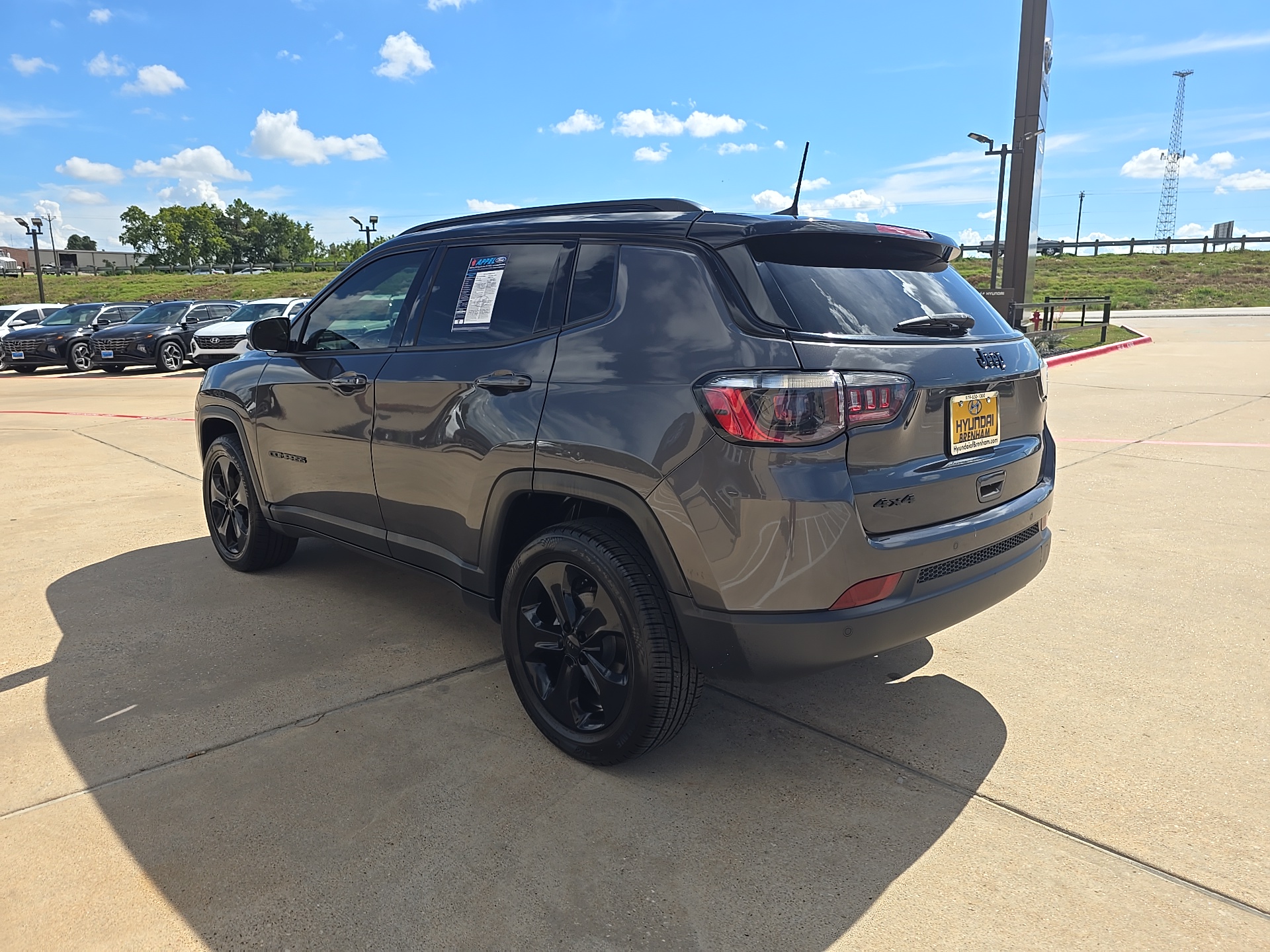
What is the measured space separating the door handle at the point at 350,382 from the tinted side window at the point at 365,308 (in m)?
0.13

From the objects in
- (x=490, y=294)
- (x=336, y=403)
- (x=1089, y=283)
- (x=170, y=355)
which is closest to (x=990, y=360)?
(x=490, y=294)

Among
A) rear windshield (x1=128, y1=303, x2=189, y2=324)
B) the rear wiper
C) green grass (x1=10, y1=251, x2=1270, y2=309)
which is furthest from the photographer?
green grass (x1=10, y1=251, x2=1270, y2=309)

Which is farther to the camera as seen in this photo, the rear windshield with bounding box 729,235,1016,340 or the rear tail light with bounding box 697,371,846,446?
the rear windshield with bounding box 729,235,1016,340

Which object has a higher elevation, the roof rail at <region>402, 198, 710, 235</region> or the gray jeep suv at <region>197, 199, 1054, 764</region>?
the roof rail at <region>402, 198, 710, 235</region>

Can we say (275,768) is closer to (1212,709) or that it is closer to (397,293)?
(397,293)

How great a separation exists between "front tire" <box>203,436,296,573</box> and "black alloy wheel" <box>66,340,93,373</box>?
1917cm

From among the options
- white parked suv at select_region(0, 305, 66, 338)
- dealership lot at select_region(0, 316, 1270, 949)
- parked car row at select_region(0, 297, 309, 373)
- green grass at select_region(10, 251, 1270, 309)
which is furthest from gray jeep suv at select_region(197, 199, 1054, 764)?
green grass at select_region(10, 251, 1270, 309)

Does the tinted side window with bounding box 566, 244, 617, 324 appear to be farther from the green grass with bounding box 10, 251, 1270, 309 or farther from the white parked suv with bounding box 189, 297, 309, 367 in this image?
the green grass with bounding box 10, 251, 1270, 309

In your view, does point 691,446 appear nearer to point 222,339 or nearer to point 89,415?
point 89,415

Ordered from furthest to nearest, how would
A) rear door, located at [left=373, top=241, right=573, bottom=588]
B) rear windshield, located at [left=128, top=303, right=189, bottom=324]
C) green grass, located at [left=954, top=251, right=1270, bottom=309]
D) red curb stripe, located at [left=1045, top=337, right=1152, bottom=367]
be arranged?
green grass, located at [left=954, top=251, right=1270, bottom=309]
rear windshield, located at [left=128, top=303, right=189, bottom=324]
red curb stripe, located at [left=1045, top=337, right=1152, bottom=367]
rear door, located at [left=373, top=241, right=573, bottom=588]

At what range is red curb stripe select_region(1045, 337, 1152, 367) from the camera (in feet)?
54.3

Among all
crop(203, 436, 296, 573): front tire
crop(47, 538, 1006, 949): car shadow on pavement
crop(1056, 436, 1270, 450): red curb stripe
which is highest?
crop(203, 436, 296, 573): front tire

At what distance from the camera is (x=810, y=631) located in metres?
2.54

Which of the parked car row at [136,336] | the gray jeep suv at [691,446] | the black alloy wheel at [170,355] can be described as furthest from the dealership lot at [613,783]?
the black alloy wheel at [170,355]
